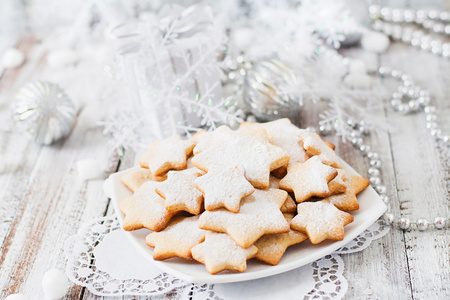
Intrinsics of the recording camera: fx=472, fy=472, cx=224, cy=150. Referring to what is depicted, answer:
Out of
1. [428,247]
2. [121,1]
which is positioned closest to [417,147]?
[428,247]

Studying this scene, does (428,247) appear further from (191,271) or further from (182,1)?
(182,1)

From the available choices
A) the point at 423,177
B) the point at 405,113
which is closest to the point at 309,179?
the point at 423,177

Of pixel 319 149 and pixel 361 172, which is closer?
pixel 319 149

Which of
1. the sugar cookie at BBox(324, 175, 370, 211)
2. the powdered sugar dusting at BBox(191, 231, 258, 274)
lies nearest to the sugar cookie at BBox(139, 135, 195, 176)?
the powdered sugar dusting at BBox(191, 231, 258, 274)

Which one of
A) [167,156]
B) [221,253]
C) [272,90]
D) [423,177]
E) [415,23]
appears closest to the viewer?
[221,253]

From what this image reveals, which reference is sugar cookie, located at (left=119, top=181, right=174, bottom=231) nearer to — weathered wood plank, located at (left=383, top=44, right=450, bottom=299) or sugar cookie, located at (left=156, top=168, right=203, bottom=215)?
sugar cookie, located at (left=156, top=168, right=203, bottom=215)

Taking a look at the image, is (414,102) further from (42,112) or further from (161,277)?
(42,112)

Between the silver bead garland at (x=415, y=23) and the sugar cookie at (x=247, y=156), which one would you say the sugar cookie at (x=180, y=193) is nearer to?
the sugar cookie at (x=247, y=156)
